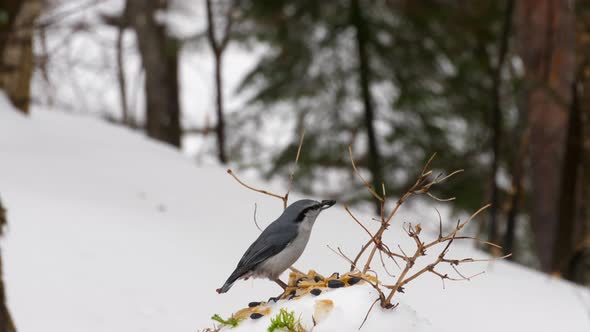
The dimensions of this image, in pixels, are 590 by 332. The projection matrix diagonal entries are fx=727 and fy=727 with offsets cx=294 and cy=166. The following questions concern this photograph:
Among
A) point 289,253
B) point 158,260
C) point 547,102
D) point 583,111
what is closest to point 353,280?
point 289,253

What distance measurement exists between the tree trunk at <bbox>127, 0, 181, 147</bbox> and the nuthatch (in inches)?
325

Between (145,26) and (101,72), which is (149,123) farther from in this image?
(101,72)

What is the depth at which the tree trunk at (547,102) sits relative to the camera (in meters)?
7.13

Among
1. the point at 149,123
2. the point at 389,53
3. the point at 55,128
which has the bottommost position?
the point at 149,123

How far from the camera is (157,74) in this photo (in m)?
10.1

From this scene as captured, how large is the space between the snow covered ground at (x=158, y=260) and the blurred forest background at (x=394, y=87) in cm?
181

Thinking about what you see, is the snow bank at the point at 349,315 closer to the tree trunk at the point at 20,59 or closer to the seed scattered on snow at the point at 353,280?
the seed scattered on snow at the point at 353,280

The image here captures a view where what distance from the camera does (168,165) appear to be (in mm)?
6777

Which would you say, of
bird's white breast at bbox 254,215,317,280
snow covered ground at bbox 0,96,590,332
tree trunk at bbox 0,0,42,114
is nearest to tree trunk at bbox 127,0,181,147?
tree trunk at bbox 0,0,42,114

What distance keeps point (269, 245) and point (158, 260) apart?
261 cm

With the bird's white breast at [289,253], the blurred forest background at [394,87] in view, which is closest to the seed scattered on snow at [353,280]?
the bird's white breast at [289,253]

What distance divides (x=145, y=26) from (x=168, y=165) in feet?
11.7

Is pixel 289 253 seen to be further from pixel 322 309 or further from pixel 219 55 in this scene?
pixel 219 55

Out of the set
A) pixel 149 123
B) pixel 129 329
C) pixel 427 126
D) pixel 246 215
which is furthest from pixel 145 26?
pixel 129 329
